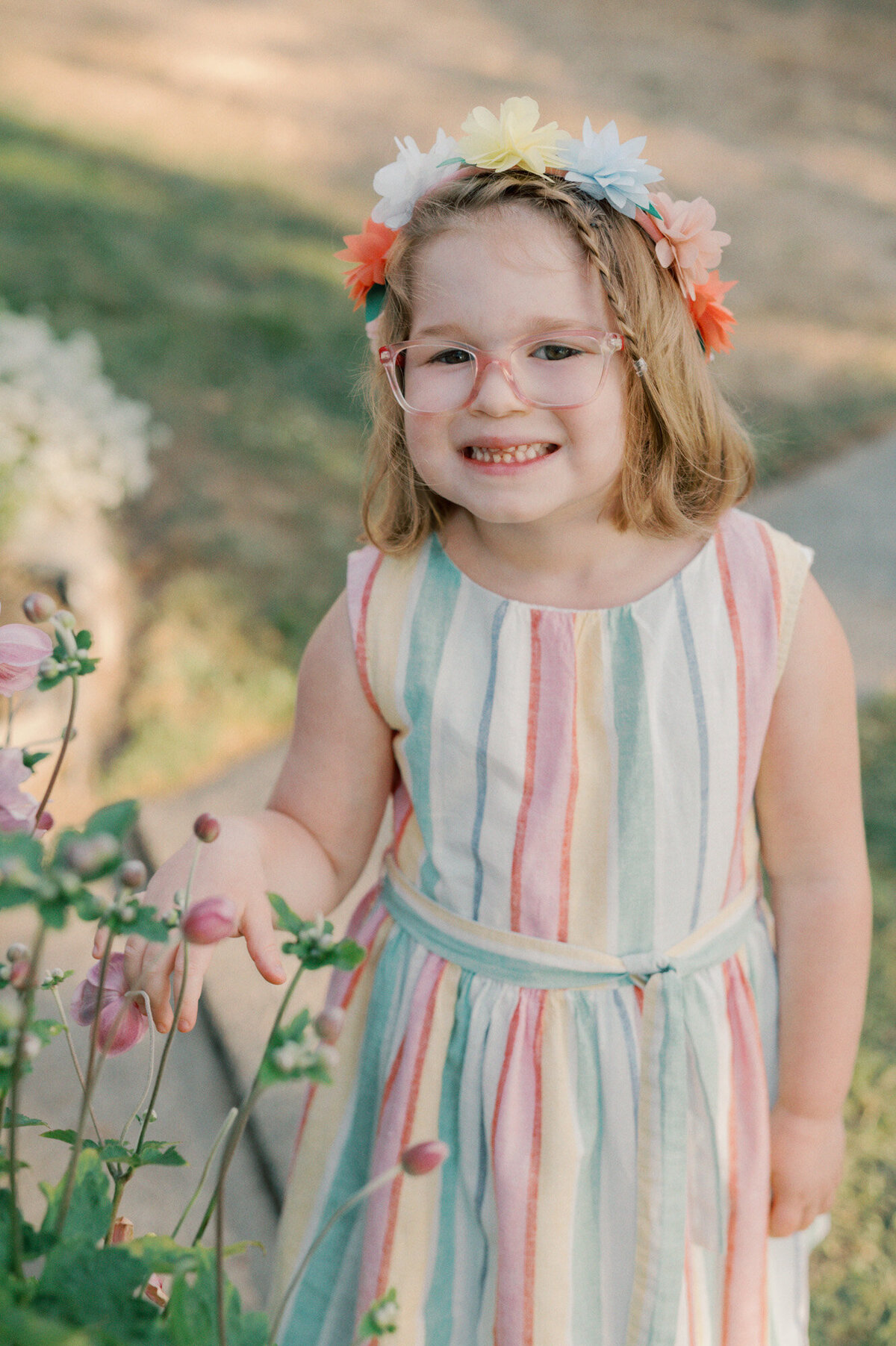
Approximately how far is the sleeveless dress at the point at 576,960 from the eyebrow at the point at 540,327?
0.95 feet

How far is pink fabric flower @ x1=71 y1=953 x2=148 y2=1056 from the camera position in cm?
79

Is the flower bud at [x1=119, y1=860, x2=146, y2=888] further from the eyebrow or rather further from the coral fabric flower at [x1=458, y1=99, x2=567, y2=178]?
the coral fabric flower at [x1=458, y1=99, x2=567, y2=178]

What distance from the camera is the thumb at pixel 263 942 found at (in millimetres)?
1087

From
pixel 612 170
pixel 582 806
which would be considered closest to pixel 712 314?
pixel 612 170

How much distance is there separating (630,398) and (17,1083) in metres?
0.92


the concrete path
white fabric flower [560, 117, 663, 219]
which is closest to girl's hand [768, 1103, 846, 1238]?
the concrete path

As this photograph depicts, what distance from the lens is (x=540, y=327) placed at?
117 centimetres

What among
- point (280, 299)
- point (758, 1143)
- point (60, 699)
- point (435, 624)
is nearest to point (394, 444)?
point (435, 624)

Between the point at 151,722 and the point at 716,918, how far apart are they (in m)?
1.95

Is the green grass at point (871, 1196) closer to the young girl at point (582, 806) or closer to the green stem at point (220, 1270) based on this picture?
the young girl at point (582, 806)

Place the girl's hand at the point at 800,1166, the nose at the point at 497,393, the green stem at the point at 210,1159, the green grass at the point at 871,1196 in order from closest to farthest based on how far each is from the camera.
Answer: the green stem at the point at 210,1159 → the nose at the point at 497,393 → the girl's hand at the point at 800,1166 → the green grass at the point at 871,1196

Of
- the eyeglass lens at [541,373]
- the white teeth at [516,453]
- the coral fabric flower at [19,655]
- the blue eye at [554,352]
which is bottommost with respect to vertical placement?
the coral fabric flower at [19,655]

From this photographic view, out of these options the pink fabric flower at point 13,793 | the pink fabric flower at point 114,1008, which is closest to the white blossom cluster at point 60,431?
the pink fabric flower at point 114,1008

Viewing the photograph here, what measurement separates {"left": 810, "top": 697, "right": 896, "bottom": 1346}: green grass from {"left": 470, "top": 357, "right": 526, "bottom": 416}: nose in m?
1.48
